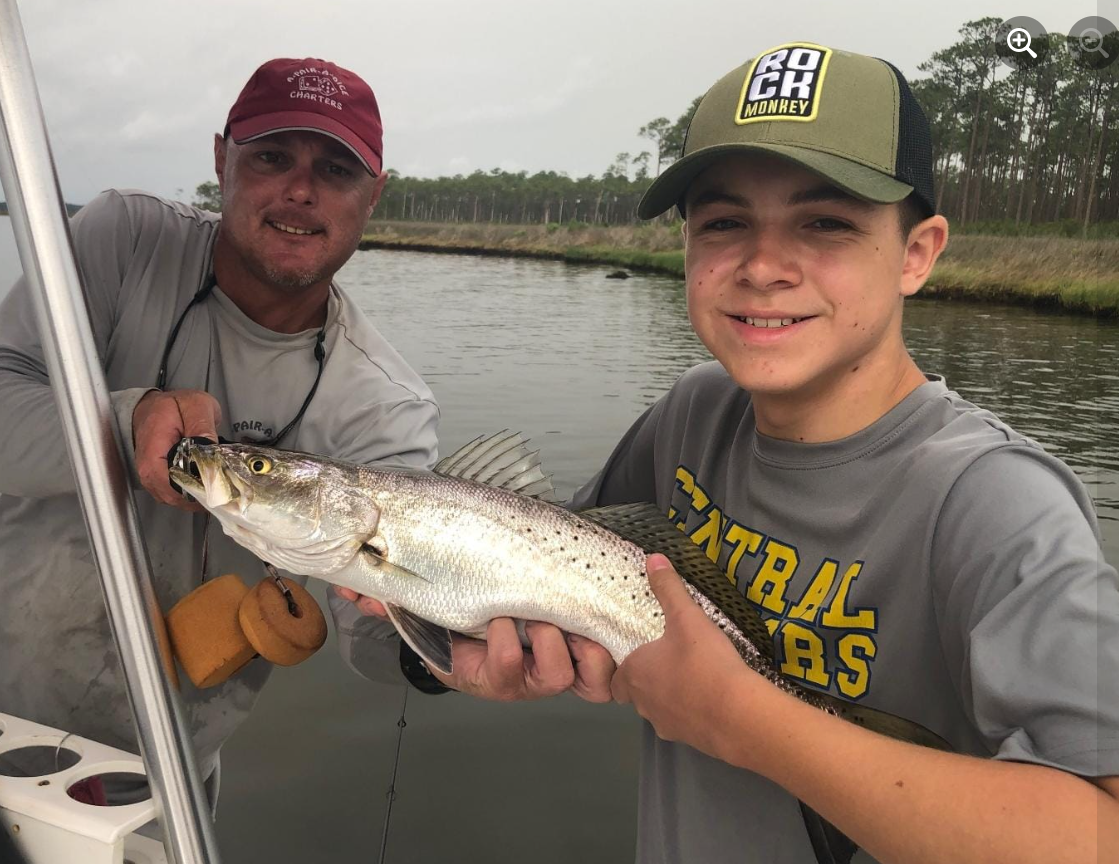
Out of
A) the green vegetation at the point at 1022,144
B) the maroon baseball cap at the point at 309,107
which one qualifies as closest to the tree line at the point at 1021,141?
the green vegetation at the point at 1022,144

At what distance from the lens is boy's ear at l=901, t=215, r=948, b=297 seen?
6.10 feet

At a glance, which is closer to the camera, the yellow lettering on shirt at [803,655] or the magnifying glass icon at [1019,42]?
the yellow lettering on shirt at [803,655]

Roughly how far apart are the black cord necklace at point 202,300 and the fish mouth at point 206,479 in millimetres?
429

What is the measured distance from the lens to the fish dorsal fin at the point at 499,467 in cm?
240

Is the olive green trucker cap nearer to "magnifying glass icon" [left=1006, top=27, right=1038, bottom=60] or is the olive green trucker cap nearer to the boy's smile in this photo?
the boy's smile

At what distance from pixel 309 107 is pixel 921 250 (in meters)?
2.01

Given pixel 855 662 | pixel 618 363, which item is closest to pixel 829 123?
pixel 855 662

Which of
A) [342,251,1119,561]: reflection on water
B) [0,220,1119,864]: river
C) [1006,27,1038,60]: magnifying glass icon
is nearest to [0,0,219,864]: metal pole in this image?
[0,220,1119,864]: river

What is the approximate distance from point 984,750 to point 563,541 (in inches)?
43.7

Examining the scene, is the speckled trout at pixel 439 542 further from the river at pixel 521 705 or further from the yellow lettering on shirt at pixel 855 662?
the river at pixel 521 705

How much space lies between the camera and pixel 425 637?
2186 millimetres

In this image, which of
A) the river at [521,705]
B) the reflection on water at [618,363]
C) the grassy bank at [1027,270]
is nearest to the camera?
the river at [521,705]

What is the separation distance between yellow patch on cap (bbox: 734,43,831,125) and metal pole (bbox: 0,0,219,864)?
4.50 ft

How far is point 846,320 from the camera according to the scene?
1.74 m
